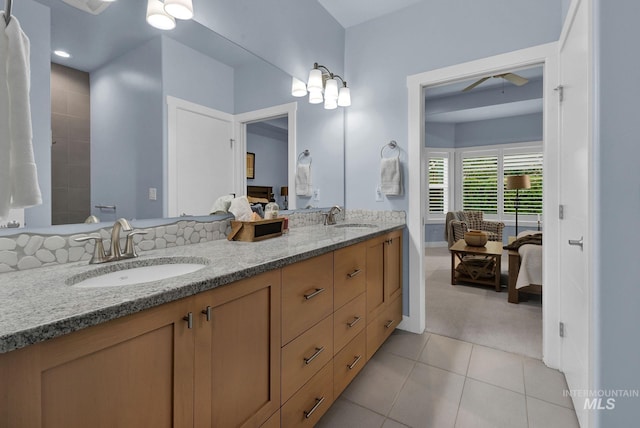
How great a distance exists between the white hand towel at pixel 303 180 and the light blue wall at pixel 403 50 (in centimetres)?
49

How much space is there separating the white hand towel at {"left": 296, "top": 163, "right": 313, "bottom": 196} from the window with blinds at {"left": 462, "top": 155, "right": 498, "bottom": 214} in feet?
17.0

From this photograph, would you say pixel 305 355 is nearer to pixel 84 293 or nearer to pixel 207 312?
pixel 207 312

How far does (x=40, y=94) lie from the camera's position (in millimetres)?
1059

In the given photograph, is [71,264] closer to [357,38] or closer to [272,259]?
[272,259]

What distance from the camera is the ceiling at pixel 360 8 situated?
2547 mm

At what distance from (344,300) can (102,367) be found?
1151mm

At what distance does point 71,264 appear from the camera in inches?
42.0

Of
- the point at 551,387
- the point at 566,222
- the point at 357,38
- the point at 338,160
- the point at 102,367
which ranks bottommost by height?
the point at 551,387

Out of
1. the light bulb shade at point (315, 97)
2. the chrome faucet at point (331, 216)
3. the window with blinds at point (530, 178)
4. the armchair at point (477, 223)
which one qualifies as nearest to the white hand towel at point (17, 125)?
the light bulb shade at point (315, 97)

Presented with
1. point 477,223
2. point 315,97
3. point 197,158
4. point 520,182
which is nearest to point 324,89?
point 315,97

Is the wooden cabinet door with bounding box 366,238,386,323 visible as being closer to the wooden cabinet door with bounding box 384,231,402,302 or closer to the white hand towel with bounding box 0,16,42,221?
the wooden cabinet door with bounding box 384,231,402,302
